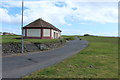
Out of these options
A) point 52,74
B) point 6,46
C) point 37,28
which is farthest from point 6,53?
point 37,28

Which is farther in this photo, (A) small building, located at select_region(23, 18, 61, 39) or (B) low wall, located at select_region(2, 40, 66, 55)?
(A) small building, located at select_region(23, 18, 61, 39)

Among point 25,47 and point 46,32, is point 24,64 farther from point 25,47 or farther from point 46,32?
point 46,32

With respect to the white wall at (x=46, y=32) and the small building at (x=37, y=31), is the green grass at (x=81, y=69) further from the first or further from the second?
the white wall at (x=46, y=32)

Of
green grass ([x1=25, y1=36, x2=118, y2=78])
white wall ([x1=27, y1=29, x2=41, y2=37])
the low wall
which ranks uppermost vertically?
white wall ([x1=27, y1=29, x2=41, y2=37])

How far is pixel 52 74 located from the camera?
920 centimetres

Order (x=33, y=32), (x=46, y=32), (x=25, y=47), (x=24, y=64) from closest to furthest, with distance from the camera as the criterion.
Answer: (x=24, y=64)
(x=25, y=47)
(x=33, y=32)
(x=46, y=32)

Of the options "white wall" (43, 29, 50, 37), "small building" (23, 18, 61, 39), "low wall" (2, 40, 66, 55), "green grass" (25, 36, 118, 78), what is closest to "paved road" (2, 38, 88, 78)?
"green grass" (25, 36, 118, 78)

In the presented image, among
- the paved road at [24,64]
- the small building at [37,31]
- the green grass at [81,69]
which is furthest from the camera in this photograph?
the small building at [37,31]

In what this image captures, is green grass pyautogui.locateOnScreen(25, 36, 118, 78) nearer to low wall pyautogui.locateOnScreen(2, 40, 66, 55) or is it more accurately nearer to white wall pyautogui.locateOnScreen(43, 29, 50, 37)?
low wall pyautogui.locateOnScreen(2, 40, 66, 55)

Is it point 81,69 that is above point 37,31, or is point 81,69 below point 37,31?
below

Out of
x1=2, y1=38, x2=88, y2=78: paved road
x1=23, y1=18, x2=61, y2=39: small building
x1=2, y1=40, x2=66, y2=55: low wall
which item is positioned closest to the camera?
x1=2, y1=38, x2=88, y2=78: paved road

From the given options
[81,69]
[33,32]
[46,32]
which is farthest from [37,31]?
[81,69]

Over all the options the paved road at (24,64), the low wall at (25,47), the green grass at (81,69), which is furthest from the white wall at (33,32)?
the green grass at (81,69)

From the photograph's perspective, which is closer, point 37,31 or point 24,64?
point 24,64
